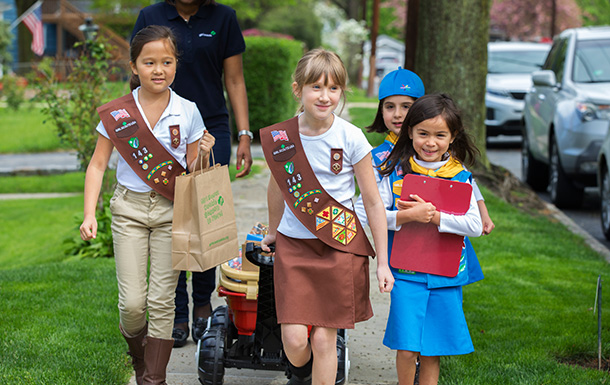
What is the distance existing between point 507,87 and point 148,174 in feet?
39.0

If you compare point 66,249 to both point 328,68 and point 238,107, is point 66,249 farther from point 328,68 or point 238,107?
point 328,68

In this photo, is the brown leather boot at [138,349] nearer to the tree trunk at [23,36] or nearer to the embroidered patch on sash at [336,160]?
the embroidered patch on sash at [336,160]

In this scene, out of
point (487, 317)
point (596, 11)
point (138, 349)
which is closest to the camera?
point (138, 349)

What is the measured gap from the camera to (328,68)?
322 cm

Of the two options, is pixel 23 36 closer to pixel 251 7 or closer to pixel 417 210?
pixel 251 7

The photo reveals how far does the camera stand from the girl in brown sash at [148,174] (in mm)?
Result: 3557

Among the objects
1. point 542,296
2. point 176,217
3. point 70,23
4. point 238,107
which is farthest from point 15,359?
point 70,23

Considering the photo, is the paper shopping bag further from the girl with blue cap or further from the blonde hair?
the girl with blue cap

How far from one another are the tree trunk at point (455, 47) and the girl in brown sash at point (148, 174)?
6.08m

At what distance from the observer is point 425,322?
3.39m

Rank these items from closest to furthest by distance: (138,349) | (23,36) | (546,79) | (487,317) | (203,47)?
(138,349)
(203,47)
(487,317)
(546,79)
(23,36)

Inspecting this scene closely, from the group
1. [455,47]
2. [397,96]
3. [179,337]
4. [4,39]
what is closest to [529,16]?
[4,39]

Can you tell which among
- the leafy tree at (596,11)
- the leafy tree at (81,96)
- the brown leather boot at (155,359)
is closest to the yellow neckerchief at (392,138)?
the brown leather boot at (155,359)

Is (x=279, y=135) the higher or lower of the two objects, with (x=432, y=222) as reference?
higher
